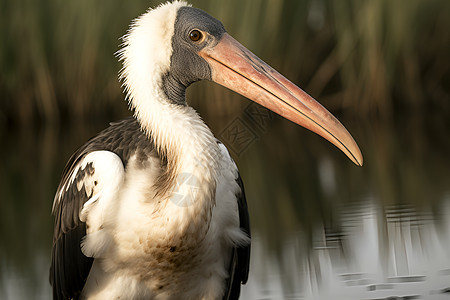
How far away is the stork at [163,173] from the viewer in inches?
173

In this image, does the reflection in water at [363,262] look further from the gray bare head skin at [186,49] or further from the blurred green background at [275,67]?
the blurred green background at [275,67]

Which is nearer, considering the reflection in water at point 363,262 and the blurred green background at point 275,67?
the reflection in water at point 363,262

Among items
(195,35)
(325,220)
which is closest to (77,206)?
(195,35)

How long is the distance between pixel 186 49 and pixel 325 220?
3267mm

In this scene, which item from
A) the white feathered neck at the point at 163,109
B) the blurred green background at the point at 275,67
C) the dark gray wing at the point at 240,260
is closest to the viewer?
the white feathered neck at the point at 163,109

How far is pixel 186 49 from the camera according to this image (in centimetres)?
463

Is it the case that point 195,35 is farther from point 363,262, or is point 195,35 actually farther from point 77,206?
point 363,262

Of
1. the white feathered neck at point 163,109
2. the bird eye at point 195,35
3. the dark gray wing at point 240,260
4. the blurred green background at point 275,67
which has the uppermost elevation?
the blurred green background at point 275,67

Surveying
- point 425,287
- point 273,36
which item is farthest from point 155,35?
→ point 273,36

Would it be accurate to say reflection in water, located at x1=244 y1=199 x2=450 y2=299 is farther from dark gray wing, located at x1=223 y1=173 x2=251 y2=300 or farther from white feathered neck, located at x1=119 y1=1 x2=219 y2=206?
white feathered neck, located at x1=119 y1=1 x2=219 y2=206

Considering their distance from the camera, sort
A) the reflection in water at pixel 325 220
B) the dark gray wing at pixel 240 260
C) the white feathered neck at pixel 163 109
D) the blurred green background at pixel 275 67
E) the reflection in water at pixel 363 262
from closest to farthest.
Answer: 1. the white feathered neck at pixel 163 109
2. the dark gray wing at pixel 240 260
3. the reflection in water at pixel 363 262
4. the reflection in water at pixel 325 220
5. the blurred green background at pixel 275 67

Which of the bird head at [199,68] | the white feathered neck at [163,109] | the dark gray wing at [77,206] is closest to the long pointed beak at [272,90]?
the bird head at [199,68]

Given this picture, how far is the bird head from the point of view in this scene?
448cm

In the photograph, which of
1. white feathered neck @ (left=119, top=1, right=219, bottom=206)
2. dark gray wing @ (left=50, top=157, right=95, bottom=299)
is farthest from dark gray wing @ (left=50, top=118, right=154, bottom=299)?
white feathered neck @ (left=119, top=1, right=219, bottom=206)
